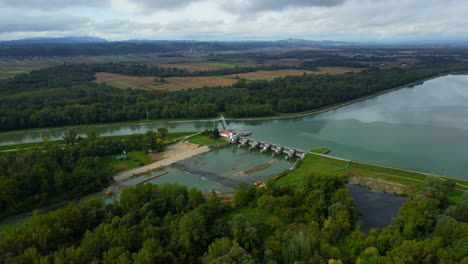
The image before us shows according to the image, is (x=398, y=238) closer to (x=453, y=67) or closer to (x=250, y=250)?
(x=250, y=250)

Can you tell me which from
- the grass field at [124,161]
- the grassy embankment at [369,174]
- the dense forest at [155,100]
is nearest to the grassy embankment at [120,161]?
the grass field at [124,161]

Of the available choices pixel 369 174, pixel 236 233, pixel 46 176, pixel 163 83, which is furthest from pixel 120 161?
pixel 163 83

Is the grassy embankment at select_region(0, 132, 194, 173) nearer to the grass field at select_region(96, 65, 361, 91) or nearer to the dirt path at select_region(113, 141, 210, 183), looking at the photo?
the dirt path at select_region(113, 141, 210, 183)

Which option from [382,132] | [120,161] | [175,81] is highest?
[175,81]

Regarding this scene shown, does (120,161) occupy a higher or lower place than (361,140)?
lower

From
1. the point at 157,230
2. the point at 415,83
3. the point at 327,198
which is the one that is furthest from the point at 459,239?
the point at 415,83

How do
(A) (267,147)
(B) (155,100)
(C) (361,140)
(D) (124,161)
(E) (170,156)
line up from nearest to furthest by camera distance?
(D) (124,161) < (E) (170,156) < (A) (267,147) < (C) (361,140) < (B) (155,100)

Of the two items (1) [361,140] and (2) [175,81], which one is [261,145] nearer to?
(1) [361,140]

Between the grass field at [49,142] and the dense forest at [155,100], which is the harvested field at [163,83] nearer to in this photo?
the dense forest at [155,100]
